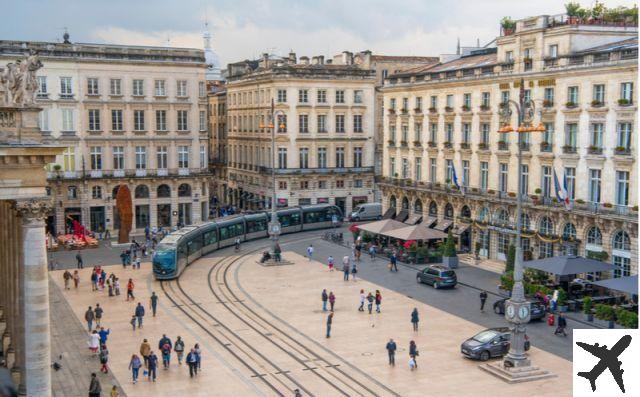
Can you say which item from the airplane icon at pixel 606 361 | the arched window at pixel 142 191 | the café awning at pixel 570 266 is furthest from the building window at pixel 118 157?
the airplane icon at pixel 606 361

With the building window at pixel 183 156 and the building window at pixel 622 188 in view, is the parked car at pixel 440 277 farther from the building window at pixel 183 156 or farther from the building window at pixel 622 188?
the building window at pixel 183 156

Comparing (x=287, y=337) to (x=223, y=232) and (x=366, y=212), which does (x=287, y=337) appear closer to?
(x=223, y=232)

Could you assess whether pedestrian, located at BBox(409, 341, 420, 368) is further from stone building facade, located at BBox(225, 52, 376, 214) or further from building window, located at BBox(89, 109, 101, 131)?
stone building facade, located at BBox(225, 52, 376, 214)

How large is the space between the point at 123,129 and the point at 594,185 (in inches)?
1888

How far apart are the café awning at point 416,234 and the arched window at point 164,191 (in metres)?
26.9


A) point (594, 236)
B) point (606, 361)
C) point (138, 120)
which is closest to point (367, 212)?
point (138, 120)

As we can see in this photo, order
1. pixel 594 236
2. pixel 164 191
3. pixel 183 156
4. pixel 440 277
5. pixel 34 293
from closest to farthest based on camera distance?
pixel 34 293 → pixel 440 277 → pixel 594 236 → pixel 164 191 → pixel 183 156

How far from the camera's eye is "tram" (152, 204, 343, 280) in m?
56.0

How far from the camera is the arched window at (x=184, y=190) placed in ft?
270

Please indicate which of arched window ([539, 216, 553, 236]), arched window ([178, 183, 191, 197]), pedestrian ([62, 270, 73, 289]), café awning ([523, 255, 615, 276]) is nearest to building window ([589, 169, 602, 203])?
arched window ([539, 216, 553, 236])

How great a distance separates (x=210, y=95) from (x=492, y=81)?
61461 millimetres

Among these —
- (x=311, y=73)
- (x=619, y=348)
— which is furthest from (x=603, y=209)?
(x=311, y=73)

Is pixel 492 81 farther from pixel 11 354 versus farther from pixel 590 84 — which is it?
pixel 11 354

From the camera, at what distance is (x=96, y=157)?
7781 centimetres
